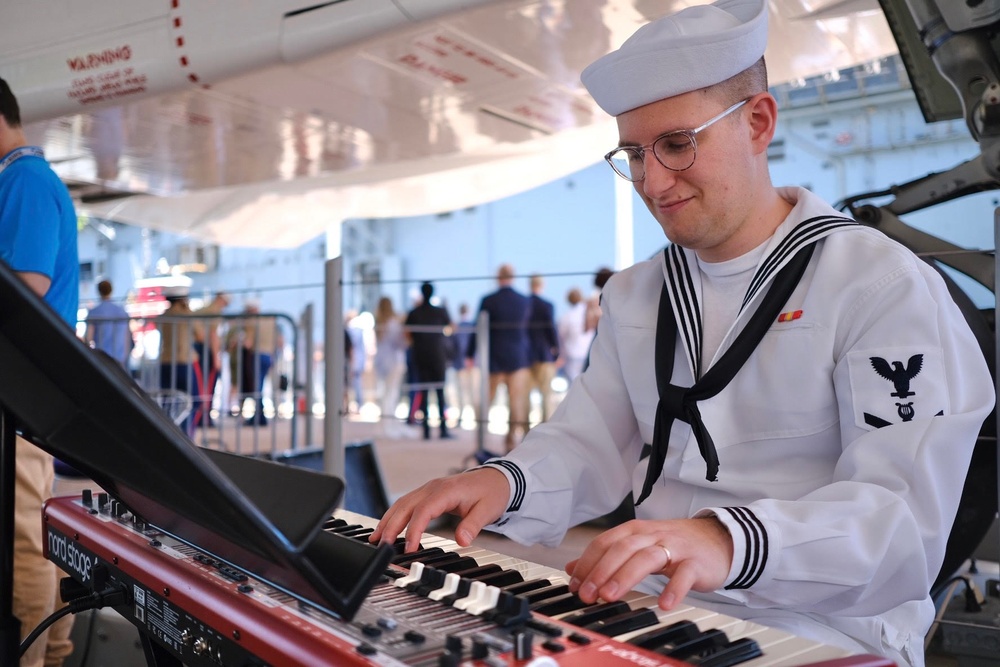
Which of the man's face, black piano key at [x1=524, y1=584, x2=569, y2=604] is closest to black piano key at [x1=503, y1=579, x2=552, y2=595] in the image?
black piano key at [x1=524, y1=584, x2=569, y2=604]

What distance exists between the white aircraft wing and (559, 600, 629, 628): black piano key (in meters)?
2.51

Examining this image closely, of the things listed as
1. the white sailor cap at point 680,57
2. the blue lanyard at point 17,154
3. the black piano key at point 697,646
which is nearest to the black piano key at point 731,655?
the black piano key at point 697,646

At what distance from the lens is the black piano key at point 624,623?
2.45ft

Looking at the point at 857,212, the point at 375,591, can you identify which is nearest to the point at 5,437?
the point at 375,591

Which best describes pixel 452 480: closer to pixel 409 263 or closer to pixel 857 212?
pixel 857 212

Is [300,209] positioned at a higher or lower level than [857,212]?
higher

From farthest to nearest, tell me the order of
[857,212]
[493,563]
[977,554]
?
[977,554]
[857,212]
[493,563]

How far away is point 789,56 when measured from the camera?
362cm

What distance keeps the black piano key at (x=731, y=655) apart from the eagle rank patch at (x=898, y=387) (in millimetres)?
484

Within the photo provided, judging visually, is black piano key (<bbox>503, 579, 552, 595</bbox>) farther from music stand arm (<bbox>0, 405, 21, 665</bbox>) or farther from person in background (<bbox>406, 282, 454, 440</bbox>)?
person in background (<bbox>406, 282, 454, 440</bbox>)

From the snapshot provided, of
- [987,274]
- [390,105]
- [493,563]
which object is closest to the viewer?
[493,563]

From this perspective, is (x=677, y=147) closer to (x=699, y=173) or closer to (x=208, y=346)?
(x=699, y=173)

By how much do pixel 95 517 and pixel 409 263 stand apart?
16.7m

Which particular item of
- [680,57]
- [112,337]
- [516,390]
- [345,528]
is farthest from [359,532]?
[516,390]
